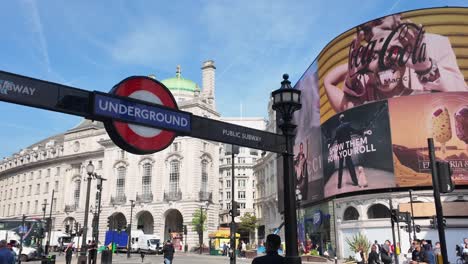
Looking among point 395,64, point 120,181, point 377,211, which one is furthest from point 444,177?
point 120,181

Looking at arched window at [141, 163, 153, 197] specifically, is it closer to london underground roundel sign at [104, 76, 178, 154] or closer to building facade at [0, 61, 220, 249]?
building facade at [0, 61, 220, 249]

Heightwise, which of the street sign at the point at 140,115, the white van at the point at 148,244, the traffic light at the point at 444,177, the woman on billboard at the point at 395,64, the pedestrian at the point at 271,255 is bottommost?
the white van at the point at 148,244

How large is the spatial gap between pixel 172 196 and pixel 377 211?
35.4 meters

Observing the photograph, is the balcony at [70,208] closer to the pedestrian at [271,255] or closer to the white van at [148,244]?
the white van at [148,244]

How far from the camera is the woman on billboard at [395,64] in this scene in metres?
40.5

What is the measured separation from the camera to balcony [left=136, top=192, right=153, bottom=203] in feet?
232

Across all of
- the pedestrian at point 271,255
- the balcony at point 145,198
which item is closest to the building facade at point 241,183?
the balcony at point 145,198

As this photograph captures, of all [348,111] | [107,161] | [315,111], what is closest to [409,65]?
[348,111]

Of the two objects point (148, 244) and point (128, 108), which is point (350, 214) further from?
point (128, 108)

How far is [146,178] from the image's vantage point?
7238 cm

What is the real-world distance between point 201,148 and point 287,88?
6222 cm

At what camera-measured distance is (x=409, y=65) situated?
135 ft

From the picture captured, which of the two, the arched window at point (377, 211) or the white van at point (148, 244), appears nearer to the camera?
the arched window at point (377, 211)

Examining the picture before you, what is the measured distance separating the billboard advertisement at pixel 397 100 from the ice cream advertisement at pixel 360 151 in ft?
0.30
